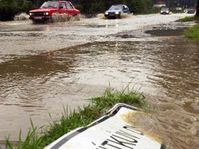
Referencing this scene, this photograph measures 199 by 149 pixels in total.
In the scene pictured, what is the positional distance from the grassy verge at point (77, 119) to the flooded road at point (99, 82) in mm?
233

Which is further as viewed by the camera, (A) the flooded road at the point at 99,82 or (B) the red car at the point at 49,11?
(B) the red car at the point at 49,11

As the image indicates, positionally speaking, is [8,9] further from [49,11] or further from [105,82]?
[105,82]

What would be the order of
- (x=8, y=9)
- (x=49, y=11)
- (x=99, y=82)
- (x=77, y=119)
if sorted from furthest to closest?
(x=8, y=9) → (x=49, y=11) → (x=99, y=82) → (x=77, y=119)

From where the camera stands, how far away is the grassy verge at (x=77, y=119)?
424 cm

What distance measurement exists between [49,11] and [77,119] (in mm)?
25385

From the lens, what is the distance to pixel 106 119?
4719mm

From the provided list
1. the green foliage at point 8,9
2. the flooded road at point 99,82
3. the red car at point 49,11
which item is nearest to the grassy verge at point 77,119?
the flooded road at point 99,82

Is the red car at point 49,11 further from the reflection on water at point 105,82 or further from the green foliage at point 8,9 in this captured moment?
the reflection on water at point 105,82

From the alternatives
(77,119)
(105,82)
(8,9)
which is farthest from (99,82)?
(8,9)

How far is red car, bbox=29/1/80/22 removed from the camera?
29.8 m

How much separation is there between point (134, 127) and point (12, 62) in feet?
17.6

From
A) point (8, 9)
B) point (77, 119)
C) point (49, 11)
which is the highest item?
point (77, 119)

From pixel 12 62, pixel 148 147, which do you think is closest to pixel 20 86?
pixel 12 62

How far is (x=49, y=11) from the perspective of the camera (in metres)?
30.0
